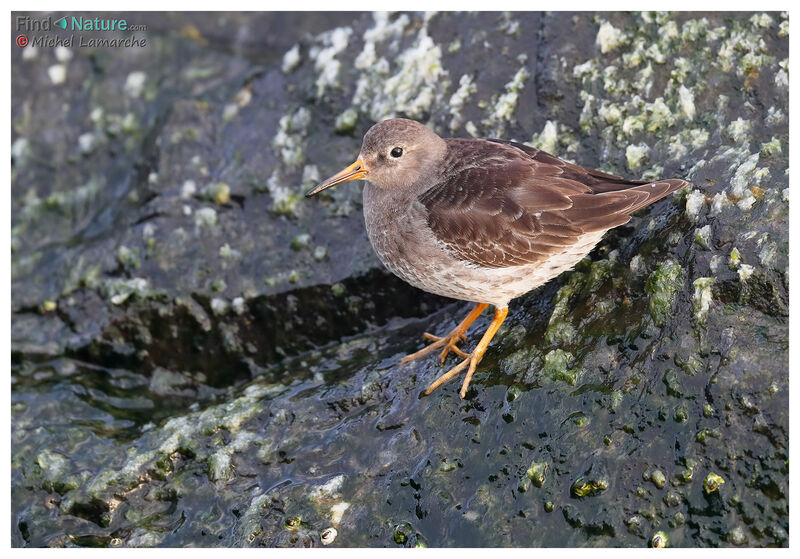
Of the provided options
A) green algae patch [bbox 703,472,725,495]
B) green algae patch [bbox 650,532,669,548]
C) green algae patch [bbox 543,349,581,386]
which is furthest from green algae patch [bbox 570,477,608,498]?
green algae patch [bbox 543,349,581,386]

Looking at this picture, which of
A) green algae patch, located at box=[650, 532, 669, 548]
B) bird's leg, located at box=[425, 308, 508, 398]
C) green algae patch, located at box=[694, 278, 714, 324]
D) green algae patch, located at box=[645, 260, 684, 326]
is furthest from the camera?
bird's leg, located at box=[425, 308, 508, 398]

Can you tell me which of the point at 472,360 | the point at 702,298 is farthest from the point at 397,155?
the point at 702,298

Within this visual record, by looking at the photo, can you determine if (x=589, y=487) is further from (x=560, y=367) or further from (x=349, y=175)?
(x=349, y=175)

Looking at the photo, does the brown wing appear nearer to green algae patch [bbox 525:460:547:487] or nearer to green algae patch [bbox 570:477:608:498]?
green algae patch [bbox 525:460:547:487]

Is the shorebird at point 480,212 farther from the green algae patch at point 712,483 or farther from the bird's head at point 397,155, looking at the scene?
the green algae patch at point 712,483

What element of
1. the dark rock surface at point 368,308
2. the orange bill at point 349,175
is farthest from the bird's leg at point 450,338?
the orange bill at point 349,175
